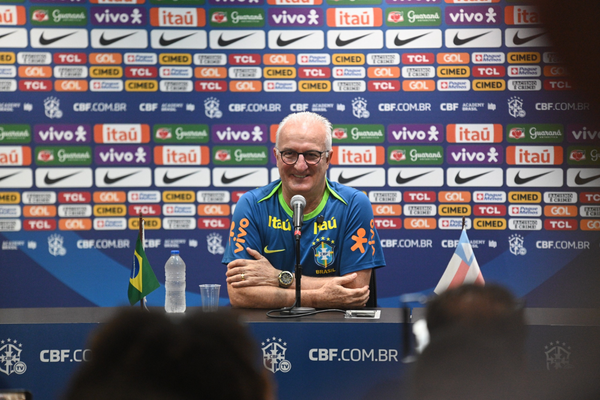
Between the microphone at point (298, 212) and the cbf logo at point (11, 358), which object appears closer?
the cbf logo at point (11, 358)

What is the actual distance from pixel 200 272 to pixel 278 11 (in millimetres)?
2137

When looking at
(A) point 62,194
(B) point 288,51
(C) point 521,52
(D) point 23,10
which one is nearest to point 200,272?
(A) point 62,194

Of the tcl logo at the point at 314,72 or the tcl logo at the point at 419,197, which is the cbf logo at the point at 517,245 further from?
the tcl logo at the point at 314,72

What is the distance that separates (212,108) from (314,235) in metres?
1.80

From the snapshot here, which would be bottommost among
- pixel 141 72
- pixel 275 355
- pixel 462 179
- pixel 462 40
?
pixel 275 355

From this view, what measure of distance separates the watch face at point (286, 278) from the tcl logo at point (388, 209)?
68.4 inches

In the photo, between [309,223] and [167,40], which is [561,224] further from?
[167,40]

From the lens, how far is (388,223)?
4.14 metres

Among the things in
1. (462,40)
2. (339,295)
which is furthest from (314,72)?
(339,295)

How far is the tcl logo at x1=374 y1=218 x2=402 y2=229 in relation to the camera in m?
4.12

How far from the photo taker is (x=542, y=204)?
4.05 metres

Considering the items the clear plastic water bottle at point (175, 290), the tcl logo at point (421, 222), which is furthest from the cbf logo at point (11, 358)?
the tcl logo at point (421, 222)

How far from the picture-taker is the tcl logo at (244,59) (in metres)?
4.07

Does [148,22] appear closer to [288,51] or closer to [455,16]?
[288,51]
